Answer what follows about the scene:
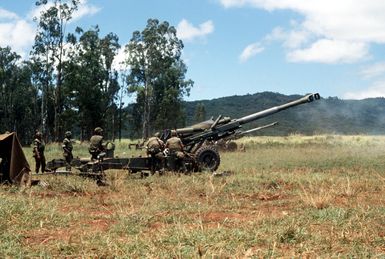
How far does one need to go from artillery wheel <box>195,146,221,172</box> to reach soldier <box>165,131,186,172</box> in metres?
0.64

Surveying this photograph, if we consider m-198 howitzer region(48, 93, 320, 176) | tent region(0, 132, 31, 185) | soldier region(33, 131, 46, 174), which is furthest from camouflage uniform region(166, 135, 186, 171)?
tent region(0, 132, 31, 185)

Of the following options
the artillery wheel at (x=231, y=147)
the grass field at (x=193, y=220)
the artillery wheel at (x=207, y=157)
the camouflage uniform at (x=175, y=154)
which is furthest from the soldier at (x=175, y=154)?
the artillery wheel at (x=231, y=147)

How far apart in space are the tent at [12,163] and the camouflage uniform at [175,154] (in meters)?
4.47

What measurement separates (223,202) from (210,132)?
6.76m

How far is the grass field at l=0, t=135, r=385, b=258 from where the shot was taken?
16.6 feet

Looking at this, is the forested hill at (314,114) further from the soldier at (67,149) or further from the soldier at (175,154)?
the soldier at (67,149)

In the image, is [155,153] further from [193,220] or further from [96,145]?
[193,220]

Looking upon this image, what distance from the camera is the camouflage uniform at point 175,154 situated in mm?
13609

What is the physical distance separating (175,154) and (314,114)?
108 meters

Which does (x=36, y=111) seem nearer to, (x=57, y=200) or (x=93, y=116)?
(x=93, y=116)

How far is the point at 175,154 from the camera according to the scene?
13.7 metres

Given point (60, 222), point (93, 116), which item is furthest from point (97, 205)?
point (93, 116)

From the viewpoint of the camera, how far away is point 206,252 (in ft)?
14.8

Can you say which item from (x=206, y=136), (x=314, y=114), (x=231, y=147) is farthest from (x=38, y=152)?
(x=314, y=114)
